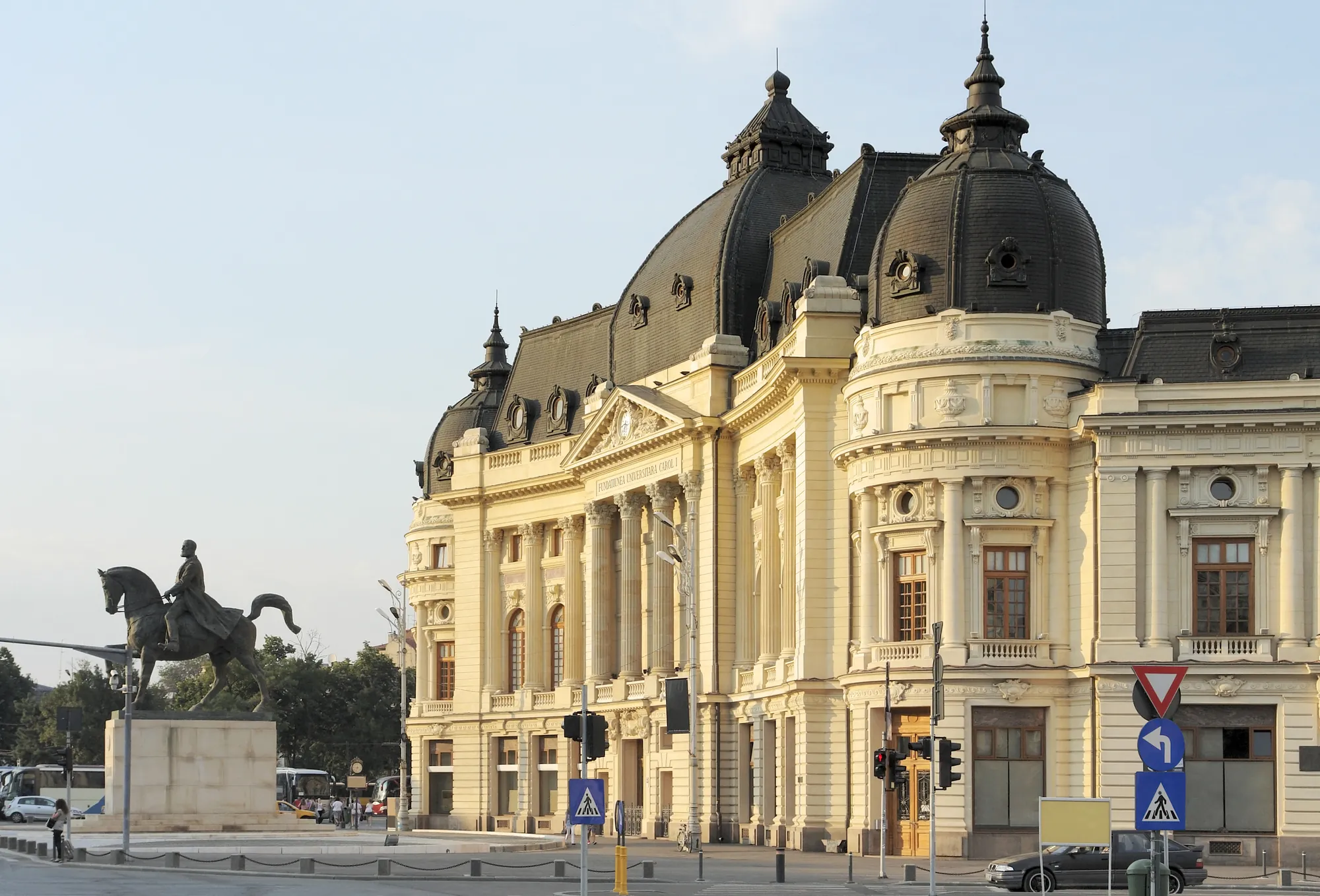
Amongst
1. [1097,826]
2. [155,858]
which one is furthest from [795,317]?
[1097,826]

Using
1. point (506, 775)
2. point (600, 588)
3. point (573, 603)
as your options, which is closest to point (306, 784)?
point (506, 775)

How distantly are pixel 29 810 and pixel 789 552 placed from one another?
50.8 meters

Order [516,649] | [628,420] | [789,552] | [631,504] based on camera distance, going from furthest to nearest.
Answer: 1. [516,649]
2. [631,504]
3. [628,420]
4. [789,552]

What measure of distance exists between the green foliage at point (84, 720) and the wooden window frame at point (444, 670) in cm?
5155

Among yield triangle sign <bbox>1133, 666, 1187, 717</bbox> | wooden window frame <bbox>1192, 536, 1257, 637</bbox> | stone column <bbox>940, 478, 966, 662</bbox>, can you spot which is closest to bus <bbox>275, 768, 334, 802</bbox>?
stone column <bbox>940, 478, 966, 662</bbox>

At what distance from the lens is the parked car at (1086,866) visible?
49188 mm

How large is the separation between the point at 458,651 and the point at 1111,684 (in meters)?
53.1

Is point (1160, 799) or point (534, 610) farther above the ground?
point (534, 610)

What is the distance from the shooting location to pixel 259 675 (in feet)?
238

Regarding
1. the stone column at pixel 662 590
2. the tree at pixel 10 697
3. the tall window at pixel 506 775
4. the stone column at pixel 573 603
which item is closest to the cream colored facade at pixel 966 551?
the stone column at pixel 662 590

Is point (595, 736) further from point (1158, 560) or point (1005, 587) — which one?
point (1005, 587)

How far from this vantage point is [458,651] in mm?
112438

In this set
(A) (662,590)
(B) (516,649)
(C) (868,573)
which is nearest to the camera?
(C) (868,573)

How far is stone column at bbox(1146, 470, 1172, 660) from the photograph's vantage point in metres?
65.1
